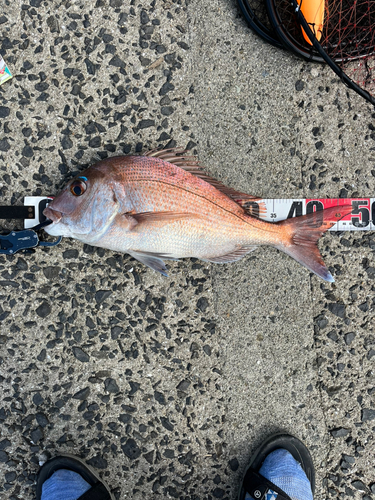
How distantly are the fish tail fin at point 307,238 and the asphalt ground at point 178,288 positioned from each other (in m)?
0.21

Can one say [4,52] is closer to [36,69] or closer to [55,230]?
[36,69]

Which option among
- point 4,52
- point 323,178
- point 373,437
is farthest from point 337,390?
point 4,52

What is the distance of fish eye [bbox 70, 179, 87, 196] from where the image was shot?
1984 mm

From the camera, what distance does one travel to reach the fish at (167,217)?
2.00 m

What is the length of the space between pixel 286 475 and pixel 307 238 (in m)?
1.61

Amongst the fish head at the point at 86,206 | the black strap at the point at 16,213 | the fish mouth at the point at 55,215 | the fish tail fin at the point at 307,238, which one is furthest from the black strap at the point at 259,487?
the black strap at the point at 16,213

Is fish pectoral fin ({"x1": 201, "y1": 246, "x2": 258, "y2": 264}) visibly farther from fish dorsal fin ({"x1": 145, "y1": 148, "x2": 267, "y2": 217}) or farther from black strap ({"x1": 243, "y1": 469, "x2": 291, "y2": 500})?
black strap ({"x1": 243, "y1": 469, "x2": 291, "y2": 500})

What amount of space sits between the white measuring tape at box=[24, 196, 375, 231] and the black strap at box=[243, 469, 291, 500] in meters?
1.73

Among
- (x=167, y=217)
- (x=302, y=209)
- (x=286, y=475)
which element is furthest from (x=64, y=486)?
(x=302, y=209)

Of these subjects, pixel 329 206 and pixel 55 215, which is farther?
pixel 329 206

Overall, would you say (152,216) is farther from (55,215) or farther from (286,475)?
(286,475)

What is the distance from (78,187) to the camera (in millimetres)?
1986

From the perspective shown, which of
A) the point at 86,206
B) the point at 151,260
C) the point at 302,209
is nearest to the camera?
the point at 86,206

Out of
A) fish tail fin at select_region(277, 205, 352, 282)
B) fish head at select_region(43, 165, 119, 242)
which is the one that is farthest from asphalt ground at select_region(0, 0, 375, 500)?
fish head at select_region(43, 165, 119, 242)
